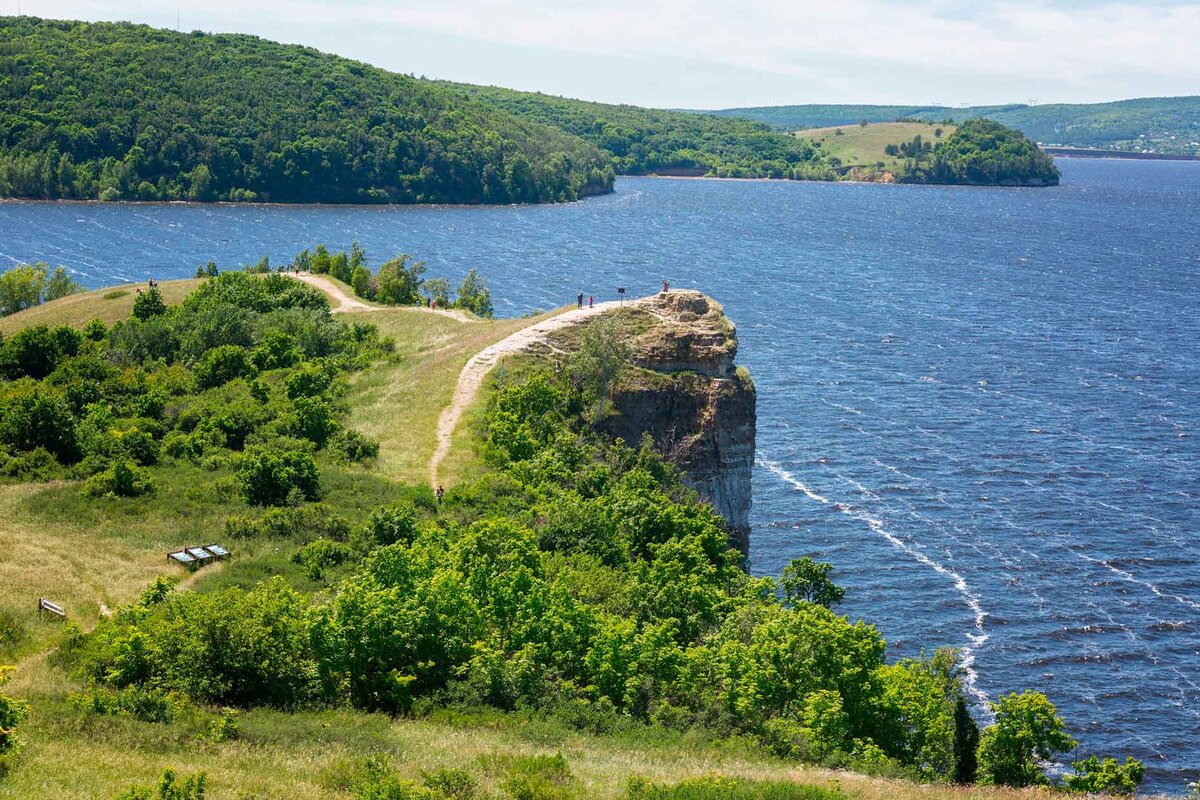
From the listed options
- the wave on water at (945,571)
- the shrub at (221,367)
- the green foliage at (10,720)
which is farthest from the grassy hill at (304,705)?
the wave on water at (945,571)

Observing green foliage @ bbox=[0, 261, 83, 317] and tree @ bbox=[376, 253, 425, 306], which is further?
green foliage @ bbox=[0, 261, 83, 317]

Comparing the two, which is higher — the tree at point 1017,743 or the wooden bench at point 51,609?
the wooden bench at point 51,609

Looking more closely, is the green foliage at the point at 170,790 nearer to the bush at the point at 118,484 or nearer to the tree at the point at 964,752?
the tree at the point at 964,752

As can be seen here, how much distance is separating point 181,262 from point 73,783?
5813 inches

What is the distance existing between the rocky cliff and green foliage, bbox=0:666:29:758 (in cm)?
4318

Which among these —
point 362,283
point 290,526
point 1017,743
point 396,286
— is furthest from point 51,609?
point 362,283

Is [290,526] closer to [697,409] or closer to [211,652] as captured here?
[211,652]

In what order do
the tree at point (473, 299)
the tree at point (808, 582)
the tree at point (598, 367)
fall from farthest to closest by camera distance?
the tree at point (473, 299), the tree at point (598, 367), the tree at point (808, 582)

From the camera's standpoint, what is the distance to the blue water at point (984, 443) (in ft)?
202

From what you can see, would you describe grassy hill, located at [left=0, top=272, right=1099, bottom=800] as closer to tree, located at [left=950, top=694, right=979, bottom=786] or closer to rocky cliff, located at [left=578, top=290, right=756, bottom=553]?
tree, located at [left=950, top=694, right=979, bottom=786]

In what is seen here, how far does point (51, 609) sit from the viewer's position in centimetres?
4162

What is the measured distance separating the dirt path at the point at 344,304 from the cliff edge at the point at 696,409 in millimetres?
21357

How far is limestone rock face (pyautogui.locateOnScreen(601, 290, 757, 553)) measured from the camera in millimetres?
71312

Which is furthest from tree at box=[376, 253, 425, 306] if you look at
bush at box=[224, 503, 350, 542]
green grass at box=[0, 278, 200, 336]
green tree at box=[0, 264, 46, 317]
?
bush at box=[224, 503, 350, 542]
